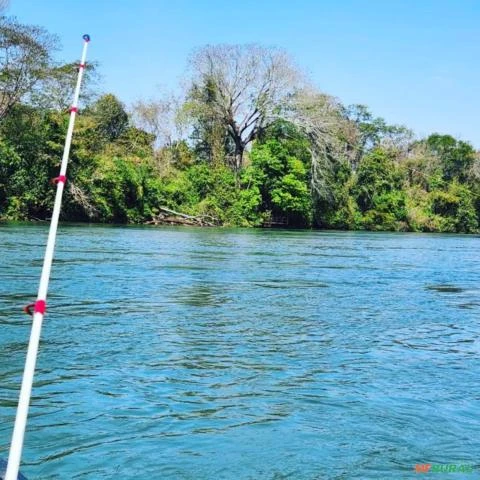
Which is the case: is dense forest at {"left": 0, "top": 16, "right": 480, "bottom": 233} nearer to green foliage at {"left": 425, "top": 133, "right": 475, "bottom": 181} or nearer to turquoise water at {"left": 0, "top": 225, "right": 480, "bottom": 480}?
green foliage at {"left": 425, "top": 133, "right": 475, "bottom": 181}

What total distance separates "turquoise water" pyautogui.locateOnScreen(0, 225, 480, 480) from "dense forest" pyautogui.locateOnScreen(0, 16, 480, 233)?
38917 mm

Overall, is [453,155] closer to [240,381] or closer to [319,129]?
[319,129]

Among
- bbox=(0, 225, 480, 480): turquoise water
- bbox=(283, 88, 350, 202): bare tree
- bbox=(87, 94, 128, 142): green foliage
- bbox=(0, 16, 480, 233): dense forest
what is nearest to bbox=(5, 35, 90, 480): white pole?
bbox=(0, 225, 480, 480): turquoise water

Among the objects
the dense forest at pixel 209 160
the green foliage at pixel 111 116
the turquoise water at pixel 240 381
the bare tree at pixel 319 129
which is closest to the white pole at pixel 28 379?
the turquoise water at pixel 240 381

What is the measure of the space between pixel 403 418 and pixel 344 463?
55.2 inches

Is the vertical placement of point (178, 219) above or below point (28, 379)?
above

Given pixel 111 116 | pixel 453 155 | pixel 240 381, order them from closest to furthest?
pixel 240 381 < pixel 111 116 < pixel 453 155

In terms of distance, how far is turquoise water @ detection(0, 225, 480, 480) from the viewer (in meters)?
5.61

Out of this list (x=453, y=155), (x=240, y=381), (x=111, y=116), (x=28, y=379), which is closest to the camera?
(x=28, y=379)

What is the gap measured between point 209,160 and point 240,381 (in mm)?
68510

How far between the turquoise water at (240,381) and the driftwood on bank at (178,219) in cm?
4465

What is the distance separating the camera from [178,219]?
62000mm

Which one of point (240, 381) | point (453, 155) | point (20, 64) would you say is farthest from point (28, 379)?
point (453, 155)

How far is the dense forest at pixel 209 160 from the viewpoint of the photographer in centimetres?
5319
